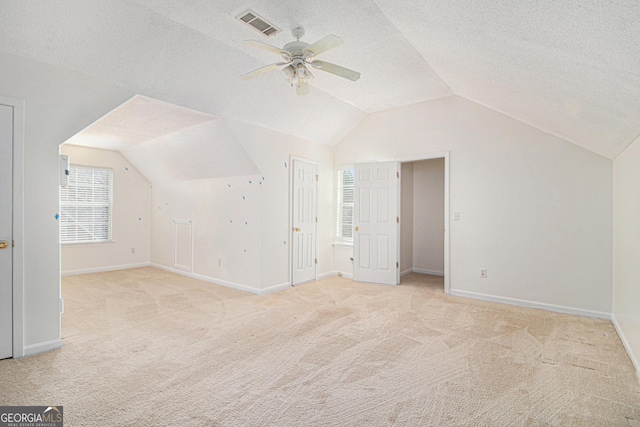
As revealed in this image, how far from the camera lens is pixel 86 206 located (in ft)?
20.1

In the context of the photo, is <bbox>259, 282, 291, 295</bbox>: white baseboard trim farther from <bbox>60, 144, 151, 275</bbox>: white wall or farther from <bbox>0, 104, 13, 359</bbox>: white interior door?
<bbox>60, 144, 151, 275</bbox>: white wall

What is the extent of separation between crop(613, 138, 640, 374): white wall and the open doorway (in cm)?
284

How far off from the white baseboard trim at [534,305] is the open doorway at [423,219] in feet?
4.91

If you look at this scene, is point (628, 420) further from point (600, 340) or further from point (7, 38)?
point (7, 38)

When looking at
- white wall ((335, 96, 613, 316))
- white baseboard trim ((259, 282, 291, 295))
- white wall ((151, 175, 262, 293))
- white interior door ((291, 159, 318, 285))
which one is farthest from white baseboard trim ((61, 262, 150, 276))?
white wall ((335, 96, 613, 316))

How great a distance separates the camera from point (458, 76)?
348 cm

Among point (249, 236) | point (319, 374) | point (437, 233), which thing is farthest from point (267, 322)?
point (437, 233)

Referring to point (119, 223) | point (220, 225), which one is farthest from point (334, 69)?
point (119, 223)

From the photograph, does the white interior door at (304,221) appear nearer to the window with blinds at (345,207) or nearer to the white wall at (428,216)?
the window with blinds at (345,207)

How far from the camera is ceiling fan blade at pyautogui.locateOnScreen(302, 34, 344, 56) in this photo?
226cm

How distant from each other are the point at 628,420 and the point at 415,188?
16.1ft

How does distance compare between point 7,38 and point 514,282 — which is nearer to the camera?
point 7,38

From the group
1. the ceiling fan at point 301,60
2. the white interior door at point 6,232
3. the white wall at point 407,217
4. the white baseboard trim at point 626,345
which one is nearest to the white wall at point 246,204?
the white wall at point 407,217

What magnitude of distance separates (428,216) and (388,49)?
3.89m
